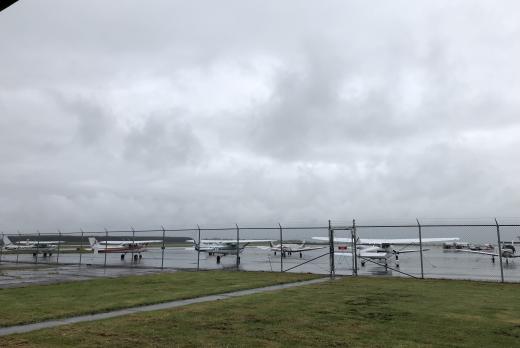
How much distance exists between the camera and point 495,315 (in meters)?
9.66

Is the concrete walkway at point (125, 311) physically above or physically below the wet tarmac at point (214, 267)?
above

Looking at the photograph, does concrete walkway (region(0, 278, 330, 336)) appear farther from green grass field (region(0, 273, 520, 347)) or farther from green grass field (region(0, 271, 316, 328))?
green grass field (region(0, 273, 520, 347))

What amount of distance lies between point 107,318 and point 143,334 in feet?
6.51

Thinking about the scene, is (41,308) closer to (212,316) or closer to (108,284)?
(212,316)

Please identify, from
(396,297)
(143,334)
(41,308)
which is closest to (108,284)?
(41,308)

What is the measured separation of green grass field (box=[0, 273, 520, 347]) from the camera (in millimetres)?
7223

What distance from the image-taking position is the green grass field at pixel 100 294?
33.2 feet

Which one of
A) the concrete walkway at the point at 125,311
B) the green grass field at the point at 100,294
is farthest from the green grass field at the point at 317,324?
the green grass field at the point at 100,294

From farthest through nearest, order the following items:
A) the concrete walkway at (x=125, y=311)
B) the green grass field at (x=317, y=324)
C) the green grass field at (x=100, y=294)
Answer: the green grass field at (x=100, y=294) → the concrete walkway at (x=125, y=311) → the green grass field at (x=317, y=324)

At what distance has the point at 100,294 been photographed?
1330cm

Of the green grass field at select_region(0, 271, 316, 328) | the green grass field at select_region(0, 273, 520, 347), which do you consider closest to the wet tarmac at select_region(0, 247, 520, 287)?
the green grass field at select_region(0, 271, 316, 328)

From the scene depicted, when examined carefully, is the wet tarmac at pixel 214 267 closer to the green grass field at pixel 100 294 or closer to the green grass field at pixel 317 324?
the green grass field at pixel 100 294

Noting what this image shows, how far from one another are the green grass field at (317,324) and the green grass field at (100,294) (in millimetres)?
1653

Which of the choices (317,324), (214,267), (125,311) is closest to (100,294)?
(125,311)
